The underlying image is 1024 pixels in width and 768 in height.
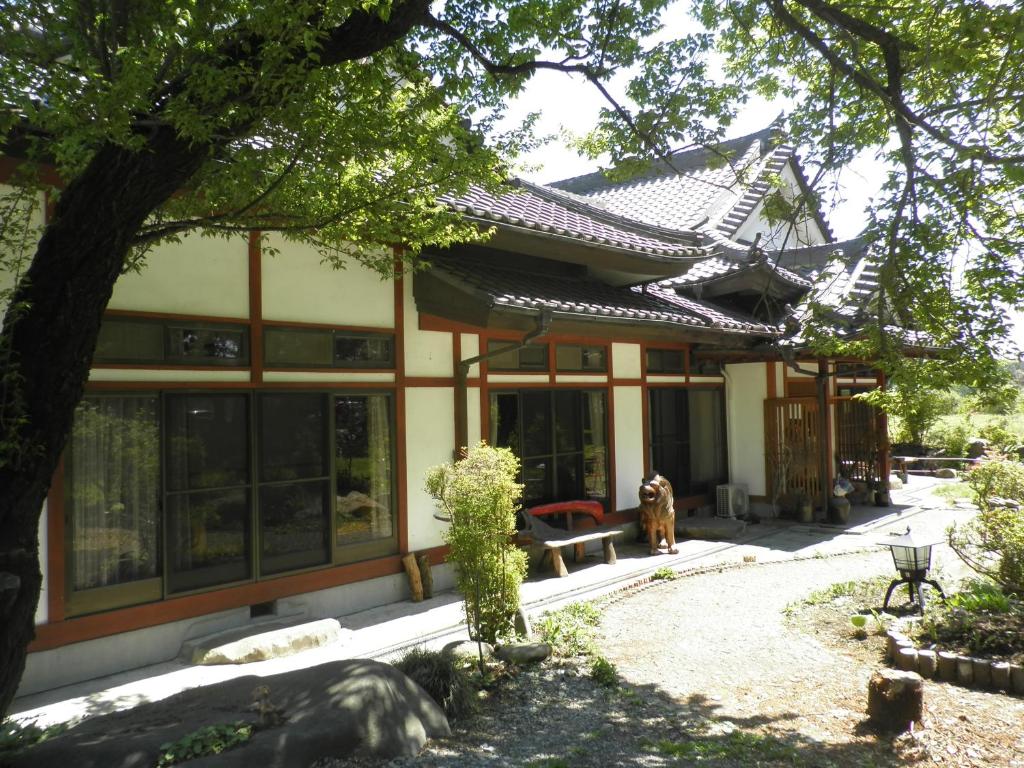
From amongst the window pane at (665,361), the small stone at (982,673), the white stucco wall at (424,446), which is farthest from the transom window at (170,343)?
the window pane at (665,361)

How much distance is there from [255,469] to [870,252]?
5.80m

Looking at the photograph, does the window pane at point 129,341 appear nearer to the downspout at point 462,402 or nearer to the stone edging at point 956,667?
the downspout at point 462,402

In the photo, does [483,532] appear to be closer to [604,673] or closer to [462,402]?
[604,673]

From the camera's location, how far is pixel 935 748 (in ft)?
14.7

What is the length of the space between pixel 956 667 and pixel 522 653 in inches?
132

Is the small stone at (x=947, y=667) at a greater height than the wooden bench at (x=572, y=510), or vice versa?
the wooden bench at (x=572, y=510)

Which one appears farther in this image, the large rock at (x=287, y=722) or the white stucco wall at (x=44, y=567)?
the white stucco wall at (x=44, y=567)

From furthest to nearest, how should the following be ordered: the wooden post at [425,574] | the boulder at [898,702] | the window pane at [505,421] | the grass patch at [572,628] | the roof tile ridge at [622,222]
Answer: the roof tile ridge at [622,222] < the window pane at [505,421] < the wooden post at [425,574] < the grass patch at [572,628] < the boulder at [898,702]

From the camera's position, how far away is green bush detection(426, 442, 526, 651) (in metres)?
5.59

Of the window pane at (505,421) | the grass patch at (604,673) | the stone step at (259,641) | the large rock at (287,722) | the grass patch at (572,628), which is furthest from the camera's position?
the window pane at (505,421)

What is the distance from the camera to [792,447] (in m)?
12.6

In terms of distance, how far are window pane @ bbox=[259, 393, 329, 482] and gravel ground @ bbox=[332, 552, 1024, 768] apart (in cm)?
297

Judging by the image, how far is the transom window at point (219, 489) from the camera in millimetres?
5789

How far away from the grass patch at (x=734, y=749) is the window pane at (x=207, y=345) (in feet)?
15.7
